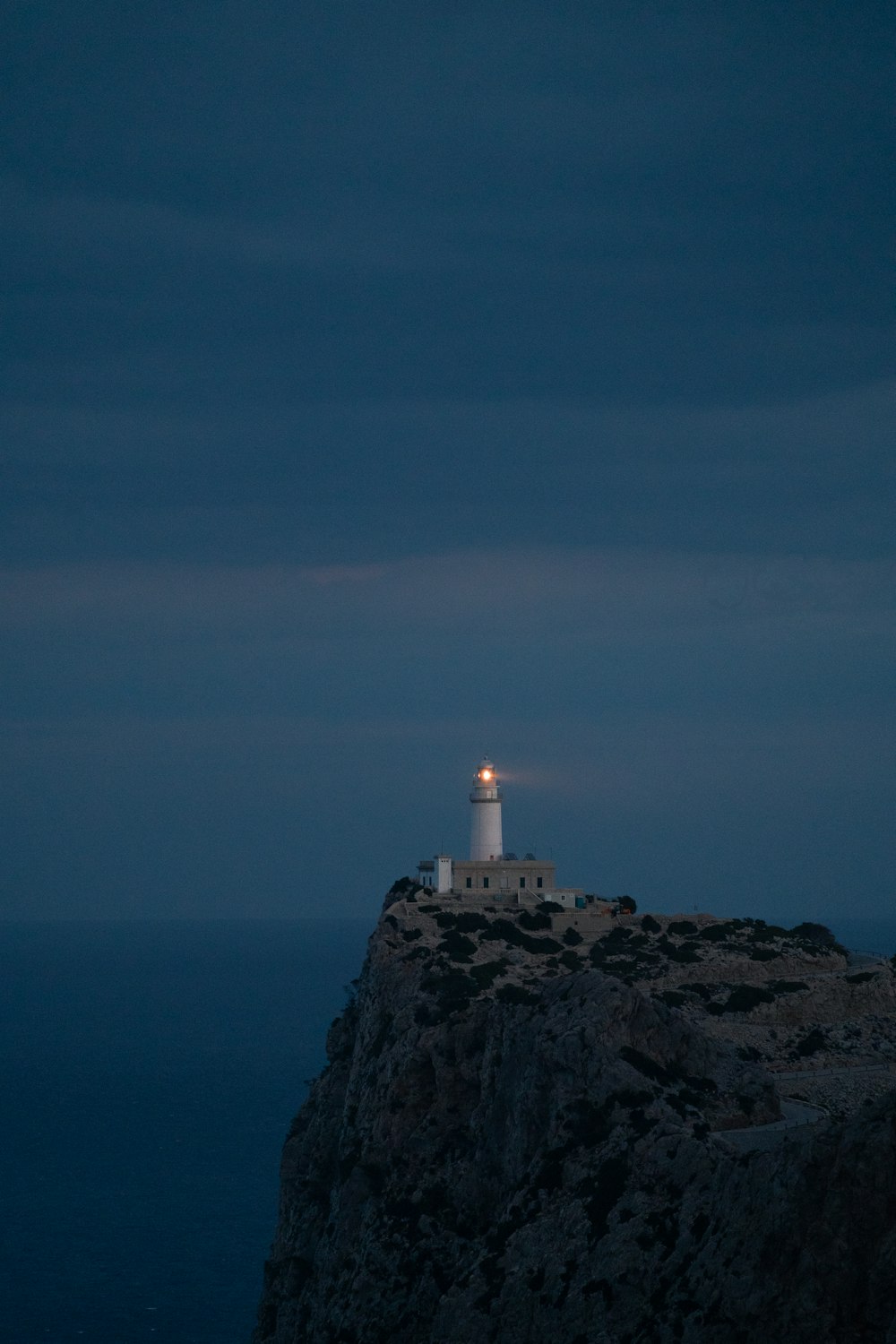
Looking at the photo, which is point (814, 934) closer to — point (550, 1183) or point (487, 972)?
point (487, 972)

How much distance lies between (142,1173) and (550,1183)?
202 feet

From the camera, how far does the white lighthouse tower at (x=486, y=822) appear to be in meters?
73.5

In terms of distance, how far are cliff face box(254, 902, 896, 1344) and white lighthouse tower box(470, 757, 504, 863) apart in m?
16.5

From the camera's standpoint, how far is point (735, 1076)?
3678 cm

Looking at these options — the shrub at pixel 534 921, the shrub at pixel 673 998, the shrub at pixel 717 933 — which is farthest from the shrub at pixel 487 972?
the shrub at pixel 717 933

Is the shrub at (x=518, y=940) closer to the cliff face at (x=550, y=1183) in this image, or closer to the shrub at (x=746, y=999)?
the cliff face at (x=550, y=1183)

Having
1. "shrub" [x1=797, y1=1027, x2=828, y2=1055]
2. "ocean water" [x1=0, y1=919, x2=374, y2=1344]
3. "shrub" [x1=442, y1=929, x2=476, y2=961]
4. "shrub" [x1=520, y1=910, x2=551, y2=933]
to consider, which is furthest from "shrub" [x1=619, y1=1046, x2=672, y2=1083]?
"ocean water" [x1=0, y1=919, x2=374, y2=1344]

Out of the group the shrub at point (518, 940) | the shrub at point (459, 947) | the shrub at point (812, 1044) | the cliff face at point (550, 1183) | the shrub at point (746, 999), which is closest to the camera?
the cliff face at point (550, 1183)

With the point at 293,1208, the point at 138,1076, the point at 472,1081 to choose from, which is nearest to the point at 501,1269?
the point at 472,1081

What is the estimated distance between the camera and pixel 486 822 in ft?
241

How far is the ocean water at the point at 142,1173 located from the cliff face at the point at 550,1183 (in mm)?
15385

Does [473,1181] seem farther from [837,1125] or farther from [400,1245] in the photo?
[837,1125]

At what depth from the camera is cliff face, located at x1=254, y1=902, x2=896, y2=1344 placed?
23172 mm

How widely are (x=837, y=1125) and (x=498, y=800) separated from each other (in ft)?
165
